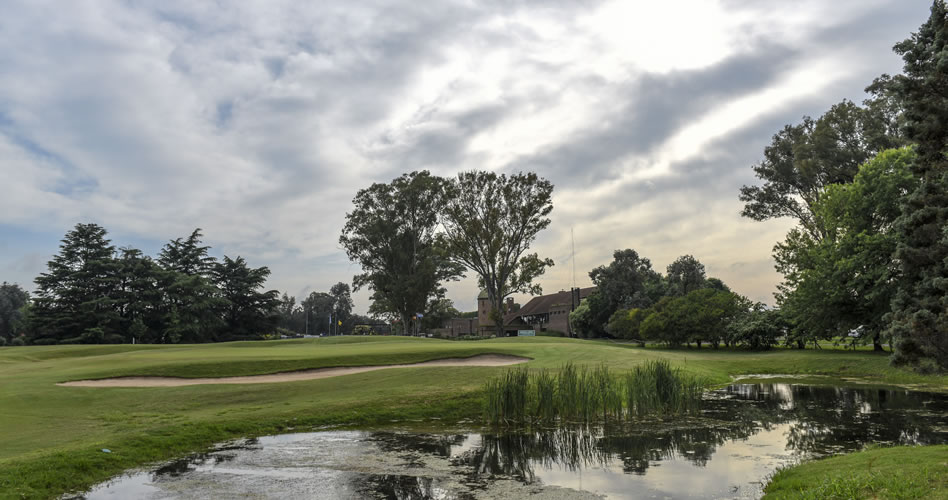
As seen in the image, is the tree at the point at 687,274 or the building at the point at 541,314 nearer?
the tree at the point at 687,274

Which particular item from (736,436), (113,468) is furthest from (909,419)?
(113,468)

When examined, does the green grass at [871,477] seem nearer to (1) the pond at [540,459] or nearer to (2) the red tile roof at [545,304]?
(1) the pond at [540,459]

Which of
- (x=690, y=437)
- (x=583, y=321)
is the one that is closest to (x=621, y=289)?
(x=583, y=321)

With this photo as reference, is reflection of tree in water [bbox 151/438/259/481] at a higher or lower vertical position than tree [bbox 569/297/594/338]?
lower

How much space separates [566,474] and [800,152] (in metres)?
42.5

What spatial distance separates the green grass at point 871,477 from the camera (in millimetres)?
7172

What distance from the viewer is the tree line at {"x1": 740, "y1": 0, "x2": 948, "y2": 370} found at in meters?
10.5

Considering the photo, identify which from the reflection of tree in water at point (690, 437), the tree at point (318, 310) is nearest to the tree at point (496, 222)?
the reflection of tree in water at point (690, 437)

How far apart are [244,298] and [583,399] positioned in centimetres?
6448

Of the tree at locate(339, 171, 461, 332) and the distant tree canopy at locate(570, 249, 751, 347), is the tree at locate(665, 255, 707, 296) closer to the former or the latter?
the distant tree canopy at locate(570, 249, 751, 347)

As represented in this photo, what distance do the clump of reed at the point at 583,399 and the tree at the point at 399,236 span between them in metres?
46.8

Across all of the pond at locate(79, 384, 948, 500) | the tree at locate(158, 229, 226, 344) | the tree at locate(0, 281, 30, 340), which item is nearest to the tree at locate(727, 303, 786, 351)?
the pond at locate(79, 384, 948, 500)

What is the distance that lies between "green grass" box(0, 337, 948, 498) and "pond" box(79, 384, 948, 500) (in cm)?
110

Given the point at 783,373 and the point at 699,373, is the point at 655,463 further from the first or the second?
the point at 783,373
